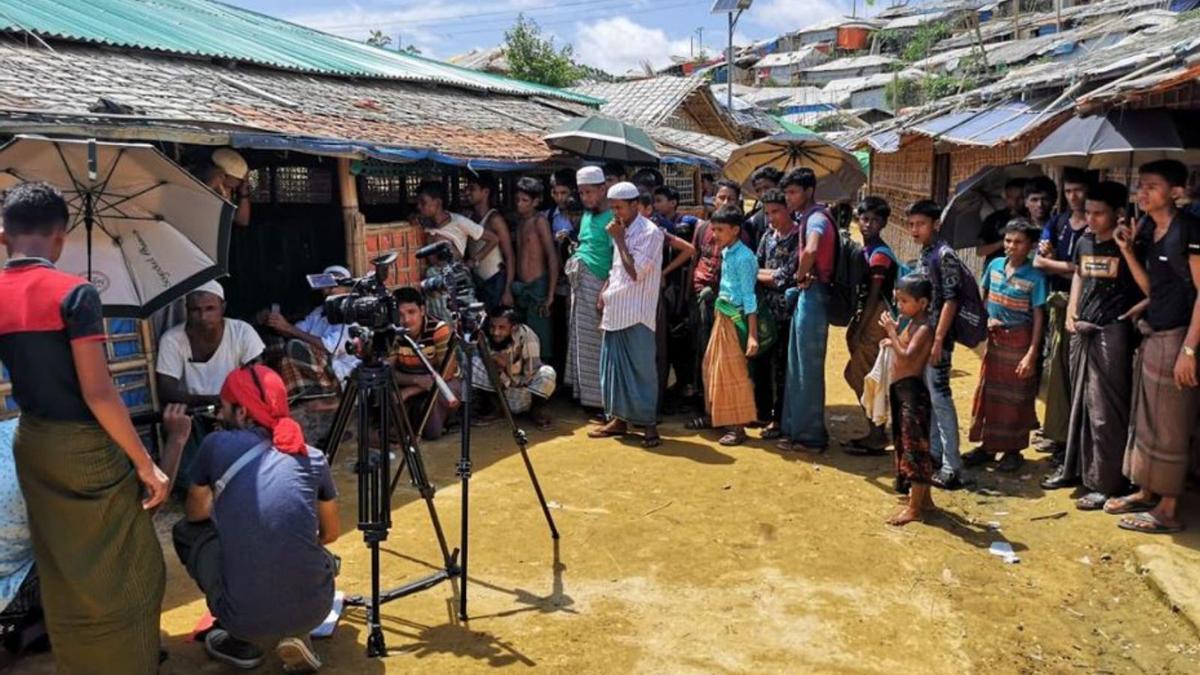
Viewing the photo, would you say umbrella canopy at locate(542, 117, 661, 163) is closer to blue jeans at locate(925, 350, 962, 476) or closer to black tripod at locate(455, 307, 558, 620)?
blue jeans at locate(925, 350, 962, 476)

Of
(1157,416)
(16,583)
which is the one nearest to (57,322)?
(16,583)

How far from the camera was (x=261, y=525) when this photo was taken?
2.83 metres

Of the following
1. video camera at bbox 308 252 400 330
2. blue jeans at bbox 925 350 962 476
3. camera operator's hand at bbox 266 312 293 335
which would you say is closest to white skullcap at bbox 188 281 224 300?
camera operator's hand at bbox 266 312 293 335

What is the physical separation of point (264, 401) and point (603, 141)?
4.92 metres

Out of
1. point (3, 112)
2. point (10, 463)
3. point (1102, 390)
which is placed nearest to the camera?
point (10, 463)

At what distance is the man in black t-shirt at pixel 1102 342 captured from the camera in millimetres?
4457

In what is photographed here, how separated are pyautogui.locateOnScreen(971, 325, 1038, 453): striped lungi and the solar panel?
51.2 ft

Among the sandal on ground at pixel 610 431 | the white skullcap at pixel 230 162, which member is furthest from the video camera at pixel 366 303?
the sandal on ground at pixel 610 431

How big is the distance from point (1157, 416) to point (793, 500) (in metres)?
1.86

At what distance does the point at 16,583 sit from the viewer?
9.69 feet

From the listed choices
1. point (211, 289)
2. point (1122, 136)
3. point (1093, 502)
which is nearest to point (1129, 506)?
point (1093, 502)

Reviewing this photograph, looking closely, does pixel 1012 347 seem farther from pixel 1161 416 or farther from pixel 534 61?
pixel 534 61

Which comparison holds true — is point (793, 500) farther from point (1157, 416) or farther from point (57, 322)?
point (57, 322)

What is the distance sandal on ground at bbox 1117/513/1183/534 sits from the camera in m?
4.28
